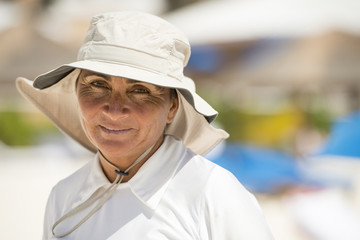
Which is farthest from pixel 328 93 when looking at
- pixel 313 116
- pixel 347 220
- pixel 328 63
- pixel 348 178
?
pixel 347 220

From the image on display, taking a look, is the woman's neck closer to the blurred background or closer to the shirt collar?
the shirt collar

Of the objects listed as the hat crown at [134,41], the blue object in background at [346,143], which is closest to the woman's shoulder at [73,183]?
the hat crown at [134,41]

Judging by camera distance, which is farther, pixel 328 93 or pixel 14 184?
pixel 328 93

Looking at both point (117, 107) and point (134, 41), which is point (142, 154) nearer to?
point (117, 107)

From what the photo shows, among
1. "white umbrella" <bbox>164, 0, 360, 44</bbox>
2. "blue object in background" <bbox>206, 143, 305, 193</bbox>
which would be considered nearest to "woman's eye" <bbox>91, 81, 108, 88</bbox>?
"blue object in background" <bbox>206, 143, 305, 193</bbox>

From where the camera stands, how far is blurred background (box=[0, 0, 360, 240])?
246 inches

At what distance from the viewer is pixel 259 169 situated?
7.65 m

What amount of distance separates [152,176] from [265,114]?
29.3 feet

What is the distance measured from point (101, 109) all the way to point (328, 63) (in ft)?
27.2

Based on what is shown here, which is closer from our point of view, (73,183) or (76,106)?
(73,183)

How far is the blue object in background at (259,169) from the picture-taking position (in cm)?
721

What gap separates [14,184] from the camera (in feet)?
23.9

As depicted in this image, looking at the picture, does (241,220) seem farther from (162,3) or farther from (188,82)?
(162,3)

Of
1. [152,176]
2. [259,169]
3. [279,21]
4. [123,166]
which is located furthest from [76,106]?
[279,21]
